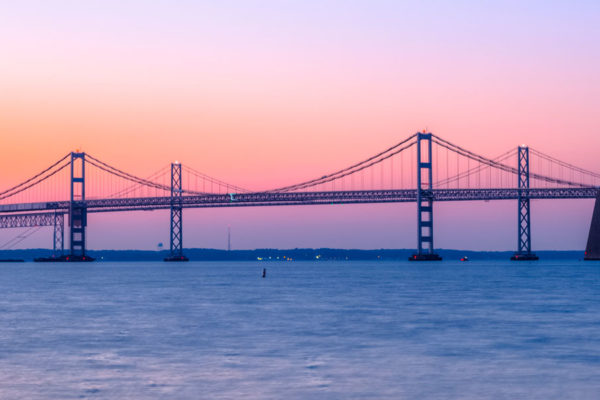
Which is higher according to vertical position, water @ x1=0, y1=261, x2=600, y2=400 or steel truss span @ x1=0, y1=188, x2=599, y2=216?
steel truss span @ x1=0, y1=188, x2=599, y2=216

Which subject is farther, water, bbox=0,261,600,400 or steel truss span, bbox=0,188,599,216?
steel truss span, bbox=0,188,599,216

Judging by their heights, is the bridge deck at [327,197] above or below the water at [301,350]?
above

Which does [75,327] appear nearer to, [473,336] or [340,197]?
Result: [473,336]

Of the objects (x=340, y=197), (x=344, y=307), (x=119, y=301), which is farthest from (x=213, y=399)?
(x=340, y=197)

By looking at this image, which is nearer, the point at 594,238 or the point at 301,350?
the point at 301,350

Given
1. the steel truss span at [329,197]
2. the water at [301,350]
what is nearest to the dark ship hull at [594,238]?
the steel truss span at [329,197]

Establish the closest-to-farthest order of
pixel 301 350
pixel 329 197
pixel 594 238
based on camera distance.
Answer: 1. pixel 301 350
2. pixel 329 197
3. pixel 594 238

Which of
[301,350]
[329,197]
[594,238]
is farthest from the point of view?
[594,238]

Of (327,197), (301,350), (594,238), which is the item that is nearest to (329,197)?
(327,197)

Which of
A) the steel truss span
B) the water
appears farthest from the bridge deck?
the water

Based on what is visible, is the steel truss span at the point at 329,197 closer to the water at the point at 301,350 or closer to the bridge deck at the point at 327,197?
the bridge deck at the point at 327,197

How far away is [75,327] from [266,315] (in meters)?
6.08

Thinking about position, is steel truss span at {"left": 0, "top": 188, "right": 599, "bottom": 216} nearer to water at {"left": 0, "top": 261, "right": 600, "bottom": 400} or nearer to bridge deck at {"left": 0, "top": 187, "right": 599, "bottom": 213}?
bridge deck at {"left": 0, "top": 187, "right": 599, "bottom": 213}

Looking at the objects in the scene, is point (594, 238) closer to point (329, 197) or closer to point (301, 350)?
point (329, 197)
